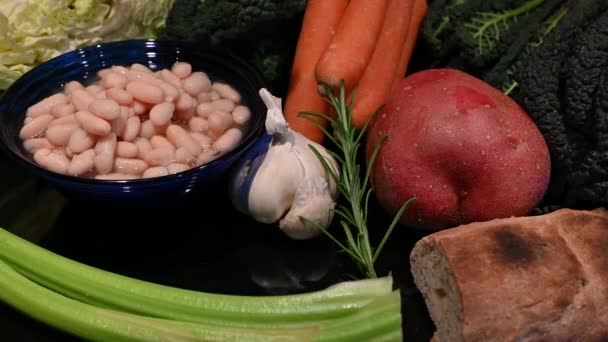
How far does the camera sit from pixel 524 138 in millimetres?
1354

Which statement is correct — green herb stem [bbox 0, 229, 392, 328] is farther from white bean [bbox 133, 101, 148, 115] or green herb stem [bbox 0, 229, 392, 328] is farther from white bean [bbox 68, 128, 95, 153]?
white bean [bbox 133, 101, 148, 115]

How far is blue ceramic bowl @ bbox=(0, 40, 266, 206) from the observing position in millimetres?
1274

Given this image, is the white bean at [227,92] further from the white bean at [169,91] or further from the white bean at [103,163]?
the white bean at [103,163]

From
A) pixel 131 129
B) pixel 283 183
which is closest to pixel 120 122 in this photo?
pixel 131 129

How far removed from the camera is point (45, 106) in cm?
141

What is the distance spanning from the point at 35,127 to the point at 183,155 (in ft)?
1.01

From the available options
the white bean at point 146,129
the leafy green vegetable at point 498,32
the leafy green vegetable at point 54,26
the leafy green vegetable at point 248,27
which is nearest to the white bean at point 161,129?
the white bean at point 146,129

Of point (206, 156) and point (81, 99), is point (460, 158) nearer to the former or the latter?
point (206, 156)

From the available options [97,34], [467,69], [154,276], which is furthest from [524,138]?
[97,34]

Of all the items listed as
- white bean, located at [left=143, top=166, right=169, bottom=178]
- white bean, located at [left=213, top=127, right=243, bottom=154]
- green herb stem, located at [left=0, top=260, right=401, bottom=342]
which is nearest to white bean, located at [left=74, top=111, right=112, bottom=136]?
white bean, located at [left=143, top=166, right=169, bottom=178]

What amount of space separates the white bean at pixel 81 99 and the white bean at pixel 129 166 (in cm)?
14

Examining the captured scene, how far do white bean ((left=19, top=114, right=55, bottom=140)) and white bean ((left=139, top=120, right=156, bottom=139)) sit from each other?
190 millimetres

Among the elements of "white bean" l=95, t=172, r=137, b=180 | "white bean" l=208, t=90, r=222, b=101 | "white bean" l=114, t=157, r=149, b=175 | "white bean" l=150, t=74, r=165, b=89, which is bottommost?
"white bean" l=95, t=172, r=137, b=180

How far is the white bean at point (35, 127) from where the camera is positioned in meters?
1.36
